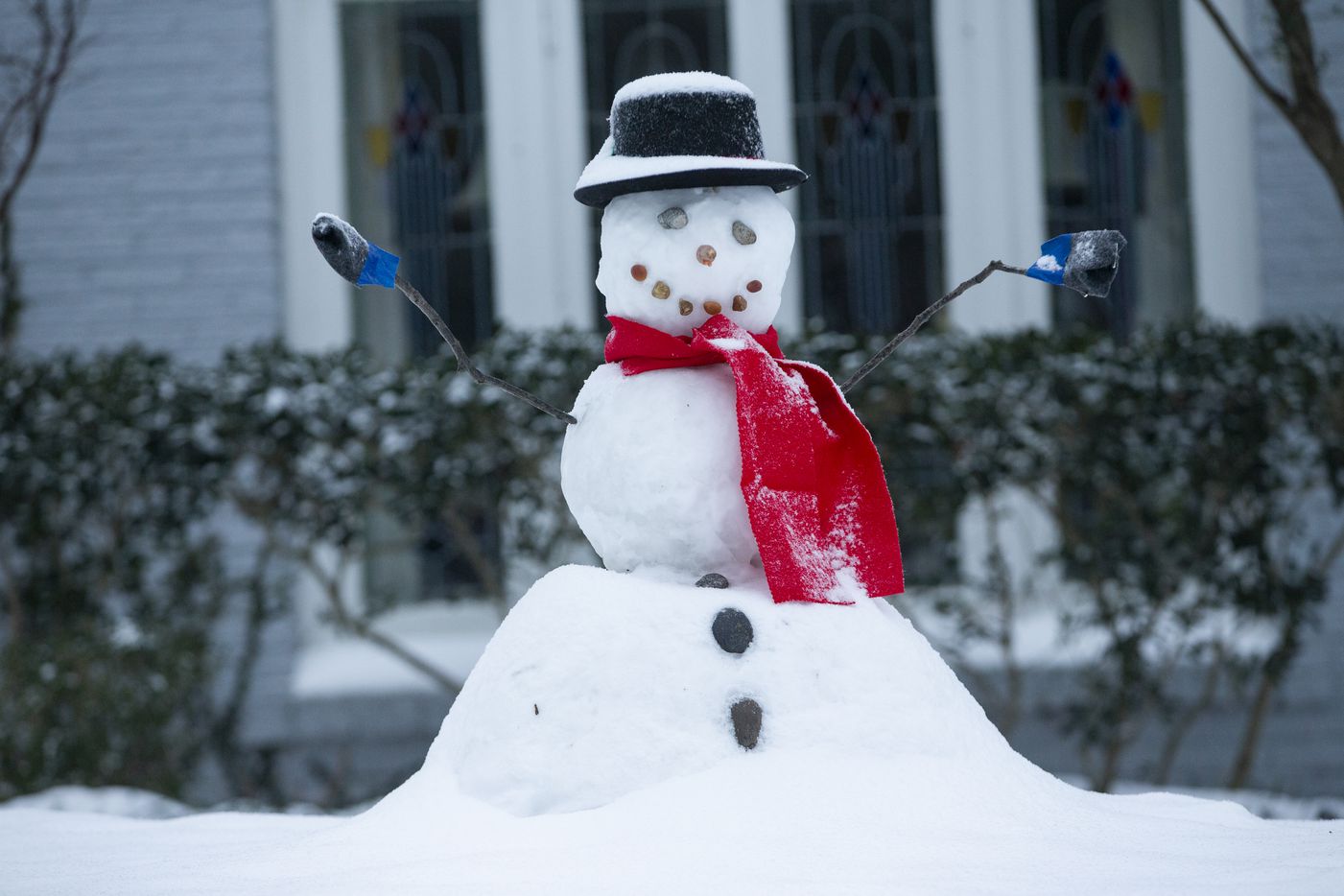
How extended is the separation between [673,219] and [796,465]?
432 millimetres

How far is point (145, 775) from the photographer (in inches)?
169

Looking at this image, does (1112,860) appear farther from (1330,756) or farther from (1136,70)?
(1136,70)

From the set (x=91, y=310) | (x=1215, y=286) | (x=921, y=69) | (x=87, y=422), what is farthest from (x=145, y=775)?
(x=1215, y=286)

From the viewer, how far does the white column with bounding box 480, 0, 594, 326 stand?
5.29 meters

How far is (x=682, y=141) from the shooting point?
93.0 inches

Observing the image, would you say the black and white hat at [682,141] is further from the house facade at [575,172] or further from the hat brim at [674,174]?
the house facade at [575,172]

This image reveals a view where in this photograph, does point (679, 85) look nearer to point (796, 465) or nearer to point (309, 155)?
point (796, 465)

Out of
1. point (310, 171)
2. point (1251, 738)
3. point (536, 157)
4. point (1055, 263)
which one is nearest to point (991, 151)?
point (536, 157)

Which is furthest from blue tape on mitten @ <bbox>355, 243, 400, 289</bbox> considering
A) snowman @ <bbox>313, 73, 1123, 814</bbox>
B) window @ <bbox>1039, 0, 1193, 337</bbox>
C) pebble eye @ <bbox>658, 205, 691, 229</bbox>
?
window @ <bbox>1039, 0, 1193, 337</bbox>

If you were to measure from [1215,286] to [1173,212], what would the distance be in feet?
1.04

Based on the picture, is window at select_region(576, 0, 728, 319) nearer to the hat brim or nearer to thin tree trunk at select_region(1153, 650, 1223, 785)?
thin tree trunk at select_region(1153, 650, 1223, 785)

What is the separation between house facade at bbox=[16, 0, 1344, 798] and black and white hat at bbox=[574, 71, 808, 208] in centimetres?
284

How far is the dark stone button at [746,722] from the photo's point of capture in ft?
7.14

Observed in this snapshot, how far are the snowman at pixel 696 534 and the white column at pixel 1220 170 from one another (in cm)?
316
